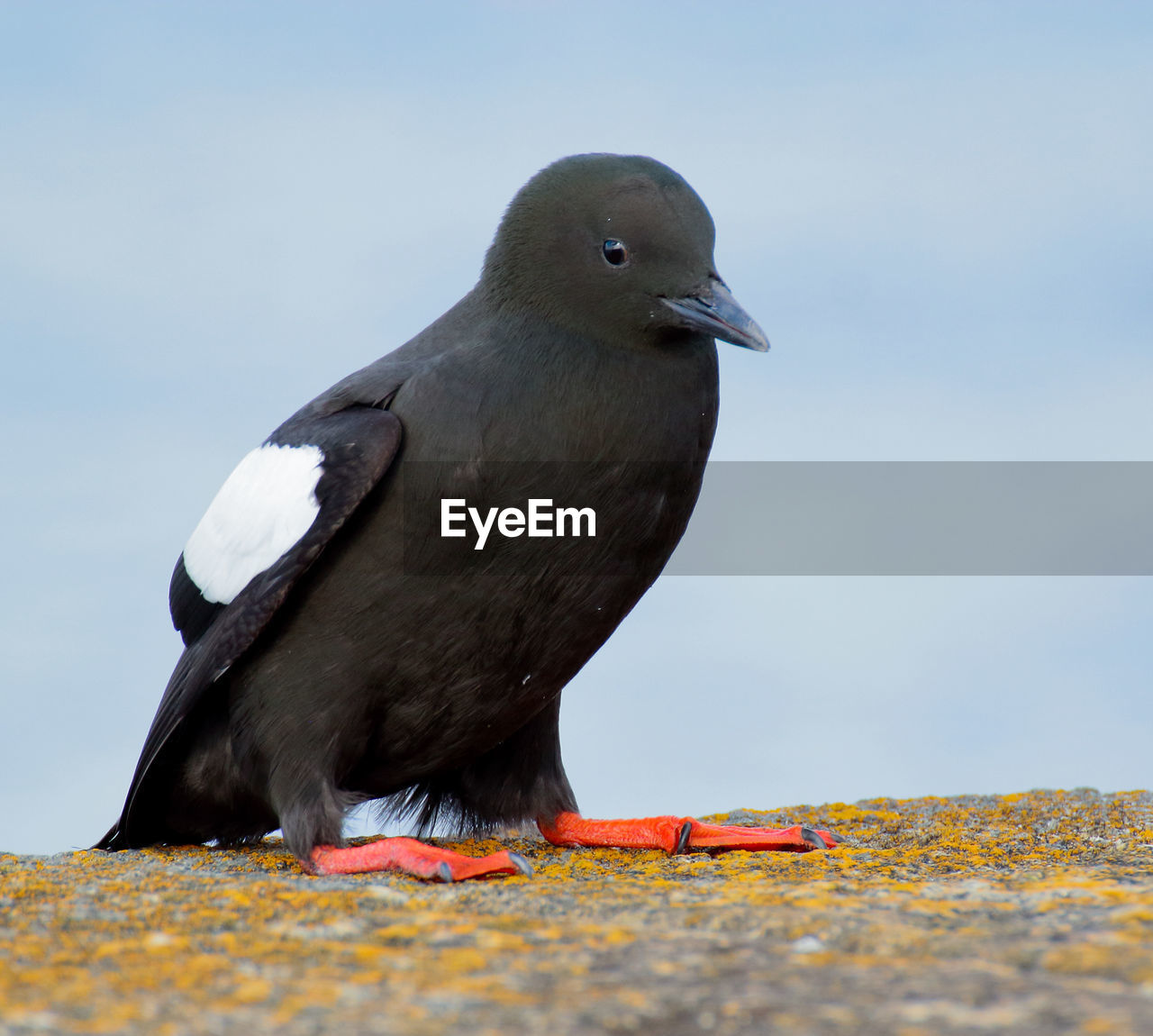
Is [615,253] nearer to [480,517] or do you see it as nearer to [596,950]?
[480,517]

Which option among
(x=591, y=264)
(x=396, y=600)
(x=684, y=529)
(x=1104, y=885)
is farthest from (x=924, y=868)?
(x=591, y=264)

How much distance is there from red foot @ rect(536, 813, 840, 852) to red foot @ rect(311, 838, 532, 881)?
3.84 ft

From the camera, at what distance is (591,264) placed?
6.21m

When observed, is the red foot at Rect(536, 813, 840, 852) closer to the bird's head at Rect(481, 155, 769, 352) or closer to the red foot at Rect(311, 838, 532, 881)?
the red foot at Rect(311, 838, 532, 881)

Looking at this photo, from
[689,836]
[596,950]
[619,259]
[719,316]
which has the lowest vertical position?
[596,950]

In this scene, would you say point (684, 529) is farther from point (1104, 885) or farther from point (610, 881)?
point (1104, 885)

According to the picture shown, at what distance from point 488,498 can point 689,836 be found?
1.87m

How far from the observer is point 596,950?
3525mm

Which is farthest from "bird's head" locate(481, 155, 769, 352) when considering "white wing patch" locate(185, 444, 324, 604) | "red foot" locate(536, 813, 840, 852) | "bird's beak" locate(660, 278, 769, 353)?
"red foot" locate(536, 813, 840, 852)

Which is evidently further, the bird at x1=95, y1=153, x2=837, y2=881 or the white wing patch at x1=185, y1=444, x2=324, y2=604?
the white wing patch at x1=185, y1=444, x2=324, y2=604

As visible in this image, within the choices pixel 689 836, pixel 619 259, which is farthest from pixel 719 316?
pixel 689 836

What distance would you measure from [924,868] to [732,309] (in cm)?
241

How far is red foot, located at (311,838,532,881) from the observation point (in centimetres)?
538

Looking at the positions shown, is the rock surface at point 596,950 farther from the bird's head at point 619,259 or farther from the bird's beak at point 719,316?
the bird's head at point 619,259
